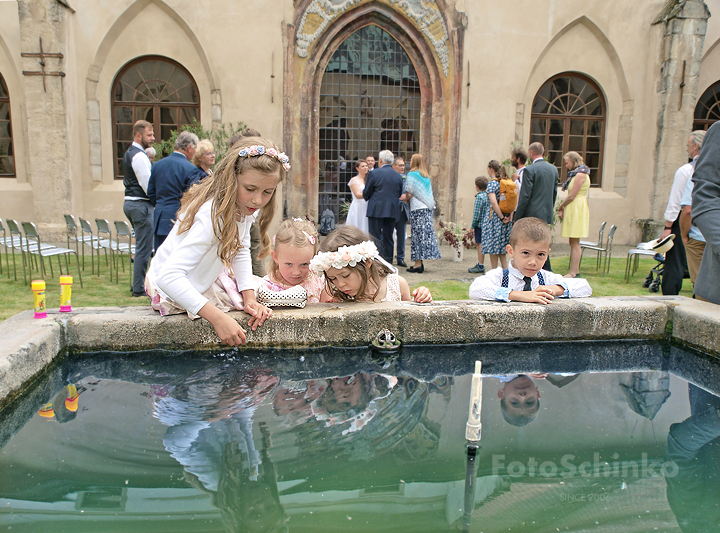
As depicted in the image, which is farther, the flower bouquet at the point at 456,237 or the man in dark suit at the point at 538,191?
the flower bouquet at the point at 456,237

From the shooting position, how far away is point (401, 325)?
3113 mm

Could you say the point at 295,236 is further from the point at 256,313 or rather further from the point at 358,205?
the point at 358,205

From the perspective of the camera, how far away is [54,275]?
7.55 metres

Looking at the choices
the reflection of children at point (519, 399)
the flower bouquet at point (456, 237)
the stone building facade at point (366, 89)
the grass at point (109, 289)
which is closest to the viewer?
the reflection of children at point (519, 399)

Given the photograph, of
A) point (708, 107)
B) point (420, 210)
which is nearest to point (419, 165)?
point (420, 210)

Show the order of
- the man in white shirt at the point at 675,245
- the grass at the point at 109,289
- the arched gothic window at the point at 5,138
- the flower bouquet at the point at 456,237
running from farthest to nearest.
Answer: the arched gothic window at the point at 5,138, the flower bouquet at the point at 456,237, the grass at the point at 109,289, the man in white shirt at the point at 675,245

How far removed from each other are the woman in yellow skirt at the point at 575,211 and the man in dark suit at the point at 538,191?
0.95 meters

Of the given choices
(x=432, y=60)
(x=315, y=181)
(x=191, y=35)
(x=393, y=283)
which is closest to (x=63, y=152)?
(x=191, y=35)

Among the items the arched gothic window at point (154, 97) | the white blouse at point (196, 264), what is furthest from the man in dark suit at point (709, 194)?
the arched gothic window at point (154, 97)

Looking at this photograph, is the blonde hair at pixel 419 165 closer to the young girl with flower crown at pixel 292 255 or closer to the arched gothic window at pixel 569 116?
the arched gothic window at pixel 569 116

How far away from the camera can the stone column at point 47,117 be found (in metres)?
9.63

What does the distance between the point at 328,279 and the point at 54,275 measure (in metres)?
5.70

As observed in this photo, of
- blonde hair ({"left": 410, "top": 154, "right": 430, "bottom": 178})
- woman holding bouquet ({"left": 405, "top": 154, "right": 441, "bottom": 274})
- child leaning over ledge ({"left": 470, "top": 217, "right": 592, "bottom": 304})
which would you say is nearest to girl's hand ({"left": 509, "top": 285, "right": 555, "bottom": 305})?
child leaning over ledge ({"left": 470, "top": 217, "right": 592, "bottom": 304})

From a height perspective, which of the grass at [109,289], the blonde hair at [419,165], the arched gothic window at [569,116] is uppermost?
the arched gothic window at [569,116]
